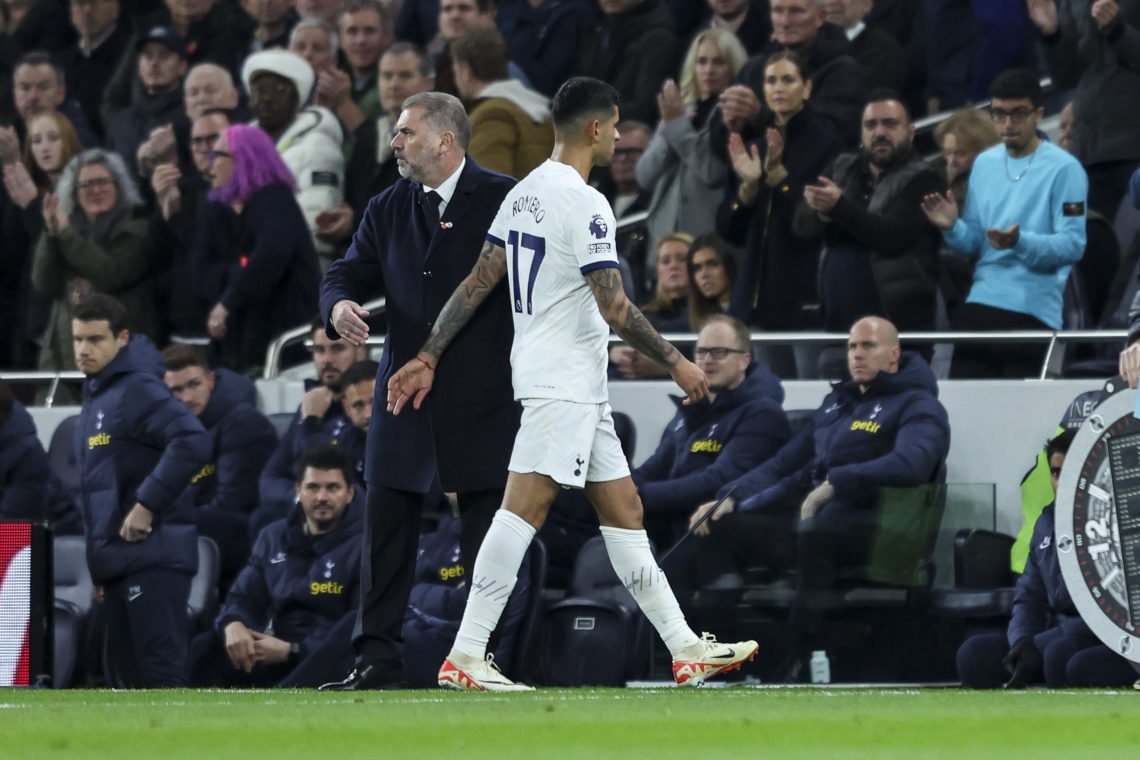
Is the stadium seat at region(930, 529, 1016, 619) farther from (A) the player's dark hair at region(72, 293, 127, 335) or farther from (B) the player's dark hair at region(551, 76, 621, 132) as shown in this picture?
(A) the player's dark hair at region(72, 293, 127, 335)

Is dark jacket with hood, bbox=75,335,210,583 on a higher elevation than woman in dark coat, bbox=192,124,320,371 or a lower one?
lower

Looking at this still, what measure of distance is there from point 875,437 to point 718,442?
2.75 ft

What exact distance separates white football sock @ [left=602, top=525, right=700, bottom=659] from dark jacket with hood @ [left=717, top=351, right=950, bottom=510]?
1.86 meters

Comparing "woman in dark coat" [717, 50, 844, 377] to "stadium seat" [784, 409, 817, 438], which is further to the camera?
"woman in dark coat" [717, 50, 844, 377]

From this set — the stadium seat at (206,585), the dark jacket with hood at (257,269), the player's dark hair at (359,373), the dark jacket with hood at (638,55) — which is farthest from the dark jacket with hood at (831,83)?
the stadium seat at (206,585)

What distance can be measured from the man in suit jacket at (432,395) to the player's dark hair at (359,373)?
10.3 feet

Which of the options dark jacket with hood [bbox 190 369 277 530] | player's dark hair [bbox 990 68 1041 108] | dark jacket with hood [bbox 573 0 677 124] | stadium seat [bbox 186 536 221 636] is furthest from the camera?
dark jacket with hood [bbox 573 0 677 124]

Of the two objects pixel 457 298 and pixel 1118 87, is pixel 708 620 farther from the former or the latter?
pixel 1118 87

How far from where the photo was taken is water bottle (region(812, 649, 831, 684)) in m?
7.95

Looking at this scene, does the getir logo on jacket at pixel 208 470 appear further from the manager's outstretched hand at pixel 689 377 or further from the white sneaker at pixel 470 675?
the manager's outstretched hand at pixel 689 377

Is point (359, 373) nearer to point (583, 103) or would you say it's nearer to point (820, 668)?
point (820, 668)

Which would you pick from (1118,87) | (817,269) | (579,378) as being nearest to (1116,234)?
(1118,87)

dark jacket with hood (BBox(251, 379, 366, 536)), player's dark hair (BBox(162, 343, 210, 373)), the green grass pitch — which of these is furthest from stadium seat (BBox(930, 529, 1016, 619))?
player's dark hair (BBox(162, 343, 210, 373))

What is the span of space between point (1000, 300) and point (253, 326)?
449cm
